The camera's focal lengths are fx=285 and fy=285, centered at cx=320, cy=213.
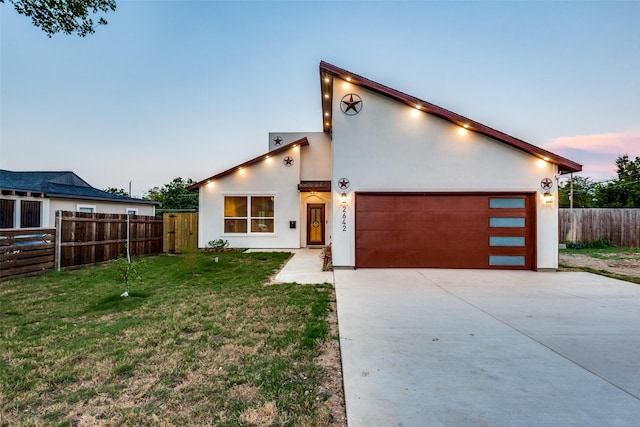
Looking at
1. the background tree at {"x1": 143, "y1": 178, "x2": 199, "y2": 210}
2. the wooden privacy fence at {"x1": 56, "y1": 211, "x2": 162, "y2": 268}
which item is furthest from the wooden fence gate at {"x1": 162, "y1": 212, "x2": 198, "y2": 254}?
the background tree at {"x1": 143, "y1": 178, "x2": 199, "y2": 210}

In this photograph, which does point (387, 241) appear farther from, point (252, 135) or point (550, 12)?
point (252, 135)

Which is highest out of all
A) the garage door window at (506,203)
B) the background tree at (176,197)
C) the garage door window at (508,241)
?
the background tree at (176,197)

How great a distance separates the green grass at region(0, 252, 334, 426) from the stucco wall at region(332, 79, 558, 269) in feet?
12.0

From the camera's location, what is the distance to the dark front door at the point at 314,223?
1317 centimetres

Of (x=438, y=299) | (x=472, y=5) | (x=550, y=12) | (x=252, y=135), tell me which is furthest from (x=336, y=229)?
(x=252, y=135)

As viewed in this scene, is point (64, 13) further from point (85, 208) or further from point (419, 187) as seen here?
point (85, 208)

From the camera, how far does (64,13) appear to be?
4676 mm

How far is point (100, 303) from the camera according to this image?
4.70 m

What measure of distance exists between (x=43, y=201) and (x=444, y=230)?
15.1 meters

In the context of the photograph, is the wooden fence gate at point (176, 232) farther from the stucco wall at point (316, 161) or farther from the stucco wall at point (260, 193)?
the stucco wall at point (316, 161)

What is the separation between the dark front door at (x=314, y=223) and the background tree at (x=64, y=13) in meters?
9.40

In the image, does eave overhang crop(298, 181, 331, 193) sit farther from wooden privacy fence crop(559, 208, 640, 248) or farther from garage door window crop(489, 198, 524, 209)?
wooden privacy fence crop(559, 208, 640, 248)

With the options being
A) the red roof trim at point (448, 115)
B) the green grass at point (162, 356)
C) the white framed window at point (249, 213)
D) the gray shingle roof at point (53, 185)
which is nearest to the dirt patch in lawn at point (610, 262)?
the red roof trim at point (448, 115)

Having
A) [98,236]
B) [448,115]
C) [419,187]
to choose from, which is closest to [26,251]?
[98,236]
